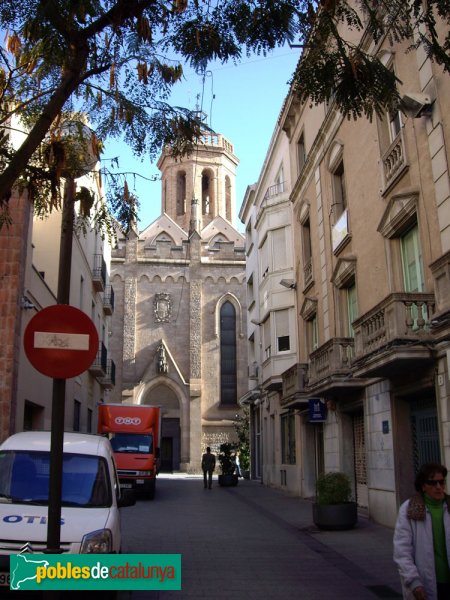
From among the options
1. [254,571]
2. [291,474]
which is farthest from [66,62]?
[291,474]

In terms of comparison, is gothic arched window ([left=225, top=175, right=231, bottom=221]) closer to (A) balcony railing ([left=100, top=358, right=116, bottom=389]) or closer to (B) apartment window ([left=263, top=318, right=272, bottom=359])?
(A) balcony railing ([left=100, top=358, right=116, bottom=389])

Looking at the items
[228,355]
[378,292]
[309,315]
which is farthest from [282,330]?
[228,355]

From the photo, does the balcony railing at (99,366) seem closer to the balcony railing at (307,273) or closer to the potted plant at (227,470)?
the potted plant at (227,470)

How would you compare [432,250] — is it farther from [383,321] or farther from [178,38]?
[178,38]

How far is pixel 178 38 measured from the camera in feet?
25.0

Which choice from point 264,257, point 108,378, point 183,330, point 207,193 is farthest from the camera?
point 207,193

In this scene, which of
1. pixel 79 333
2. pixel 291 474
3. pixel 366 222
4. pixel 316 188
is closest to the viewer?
pixel 79 333

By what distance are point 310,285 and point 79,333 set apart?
53.9 ft

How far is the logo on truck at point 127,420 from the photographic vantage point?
74.6ft

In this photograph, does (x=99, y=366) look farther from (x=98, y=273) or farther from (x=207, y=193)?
(x=207, y=193)

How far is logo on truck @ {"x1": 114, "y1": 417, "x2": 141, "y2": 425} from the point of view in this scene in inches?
895

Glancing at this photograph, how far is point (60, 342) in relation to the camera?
5027 millimetres

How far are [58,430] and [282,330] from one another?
2060 centimetres

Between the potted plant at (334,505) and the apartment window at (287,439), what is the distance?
10.6 meters
